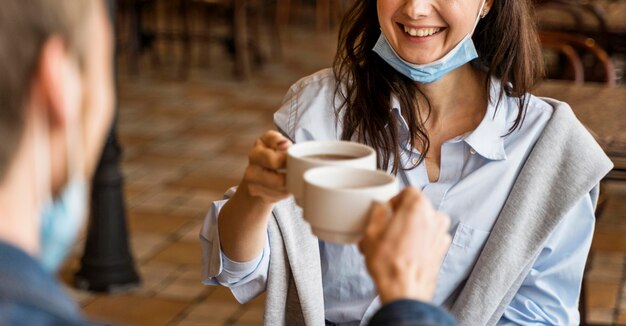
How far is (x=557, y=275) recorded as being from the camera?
165cm

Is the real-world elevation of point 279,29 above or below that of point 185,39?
below

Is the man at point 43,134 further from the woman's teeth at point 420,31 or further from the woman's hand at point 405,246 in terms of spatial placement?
the woman's teeth at point 420,31

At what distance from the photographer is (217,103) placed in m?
6.35

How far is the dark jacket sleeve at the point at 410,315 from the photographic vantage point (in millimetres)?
944

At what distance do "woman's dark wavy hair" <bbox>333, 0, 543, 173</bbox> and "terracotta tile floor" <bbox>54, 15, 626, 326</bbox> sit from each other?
66.0 inches

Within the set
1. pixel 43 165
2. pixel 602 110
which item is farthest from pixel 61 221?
pixel 602 110

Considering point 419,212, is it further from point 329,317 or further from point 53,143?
point 329,317

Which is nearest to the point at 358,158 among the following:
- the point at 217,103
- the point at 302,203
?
the point at 302,203

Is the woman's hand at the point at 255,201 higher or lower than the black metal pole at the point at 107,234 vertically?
higher

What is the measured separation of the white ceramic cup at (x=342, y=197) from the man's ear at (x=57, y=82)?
32cm

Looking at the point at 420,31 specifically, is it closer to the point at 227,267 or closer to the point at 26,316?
the point at 227,267

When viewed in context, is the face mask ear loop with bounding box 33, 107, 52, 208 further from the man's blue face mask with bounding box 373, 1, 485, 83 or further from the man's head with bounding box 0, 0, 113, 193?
the man's blue face mask with bounding box 373, 1, 485, 83

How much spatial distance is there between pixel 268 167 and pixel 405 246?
33 cm

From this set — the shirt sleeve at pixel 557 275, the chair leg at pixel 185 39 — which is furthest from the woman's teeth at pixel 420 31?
the chair leg at pixel 185 39
